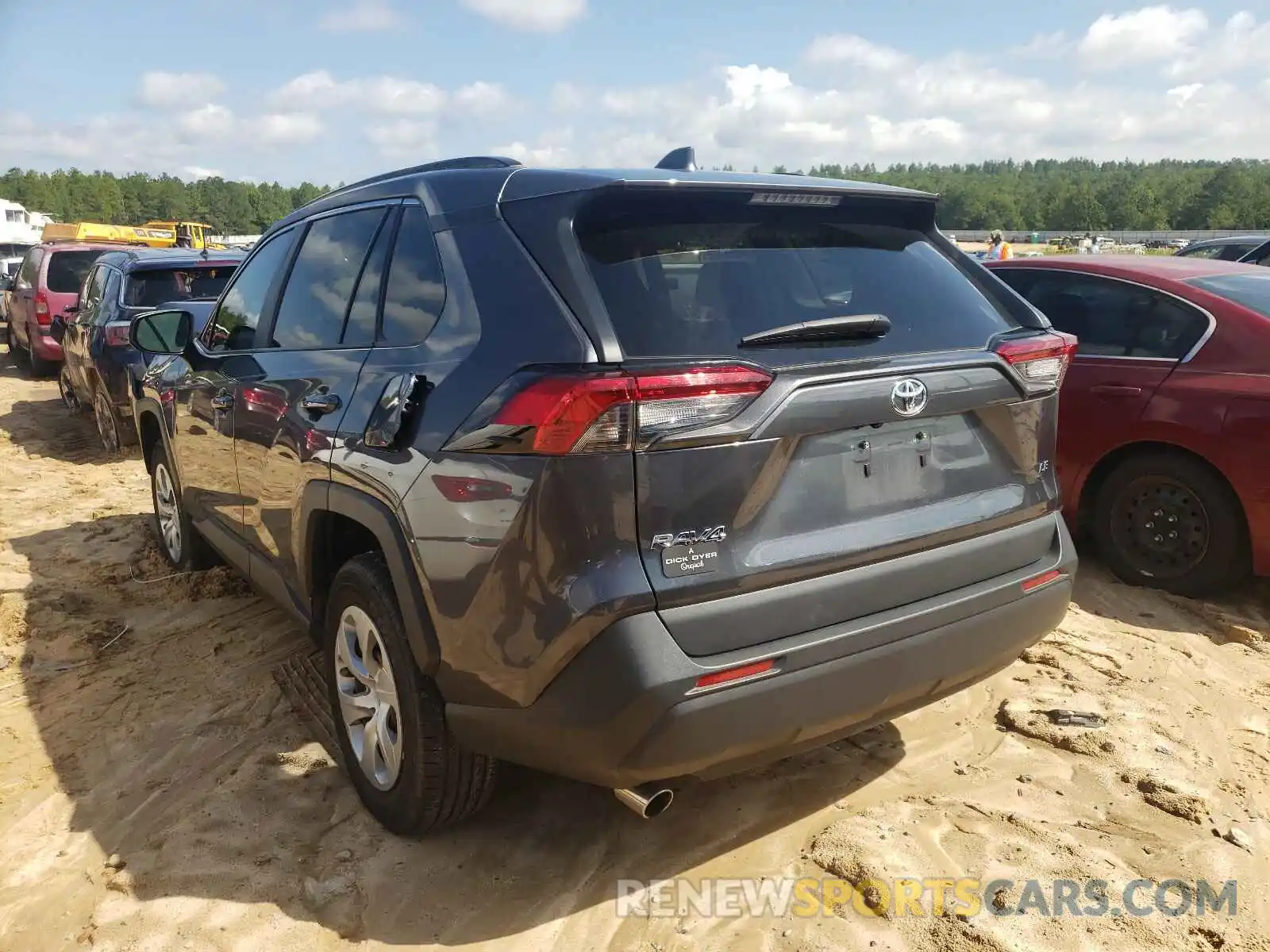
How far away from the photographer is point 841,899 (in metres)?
2.64

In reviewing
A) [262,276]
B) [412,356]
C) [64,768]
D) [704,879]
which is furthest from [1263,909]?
[262,276]

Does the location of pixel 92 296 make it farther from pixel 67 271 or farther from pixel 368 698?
pixel 368 698

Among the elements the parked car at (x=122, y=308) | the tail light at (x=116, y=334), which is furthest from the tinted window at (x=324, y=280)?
the tail light at (x=116, y=334)

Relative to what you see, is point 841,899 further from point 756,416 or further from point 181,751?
point 181,751

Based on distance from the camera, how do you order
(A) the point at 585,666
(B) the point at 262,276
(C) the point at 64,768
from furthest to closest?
1. (B) the point at 262,276
2. (C) the point at 64,768
3. (A) the point at 585,666

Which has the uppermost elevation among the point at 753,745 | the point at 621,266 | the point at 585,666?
the point at 621,266

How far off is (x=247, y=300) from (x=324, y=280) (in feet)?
3.05

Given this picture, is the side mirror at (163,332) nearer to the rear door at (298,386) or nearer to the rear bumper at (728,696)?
the rear door at (298,386)

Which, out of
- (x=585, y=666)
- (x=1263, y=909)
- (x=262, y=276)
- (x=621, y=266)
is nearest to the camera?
(x=585, y=666)

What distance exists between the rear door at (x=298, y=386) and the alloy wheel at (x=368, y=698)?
46cm

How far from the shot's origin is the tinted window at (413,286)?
2.73 metres

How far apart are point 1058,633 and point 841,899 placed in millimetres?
2228

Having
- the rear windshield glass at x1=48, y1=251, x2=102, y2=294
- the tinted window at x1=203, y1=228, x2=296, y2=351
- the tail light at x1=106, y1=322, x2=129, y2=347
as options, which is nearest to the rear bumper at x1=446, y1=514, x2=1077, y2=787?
the tinted window at x1=203, y1=228, x2=296, y2=351

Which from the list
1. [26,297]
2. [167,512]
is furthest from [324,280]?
[26,297]
